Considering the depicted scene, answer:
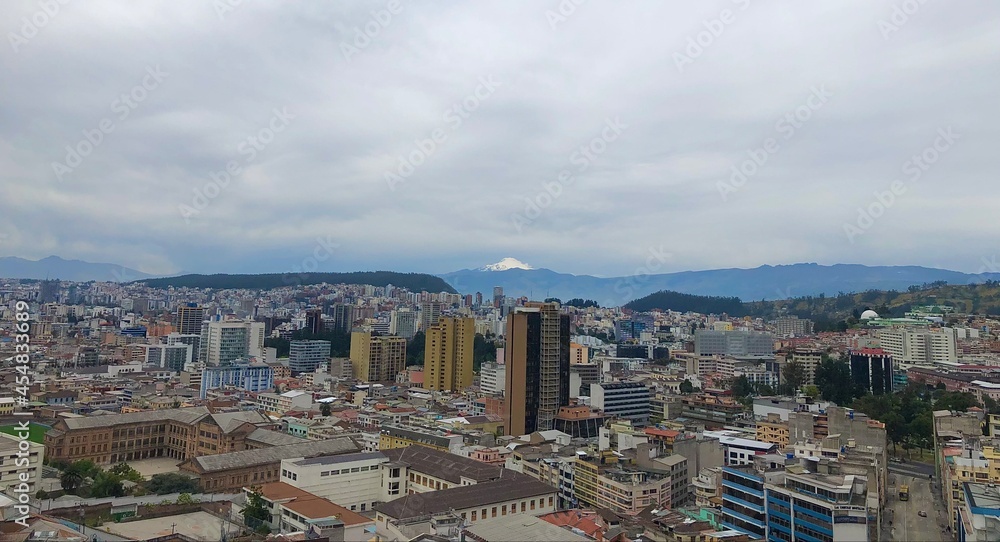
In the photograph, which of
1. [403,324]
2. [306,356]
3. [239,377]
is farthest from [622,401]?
[403,324]

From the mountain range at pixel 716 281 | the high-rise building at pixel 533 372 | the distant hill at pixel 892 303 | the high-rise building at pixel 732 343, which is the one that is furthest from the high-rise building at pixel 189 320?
the mountain range at pixel 716 281

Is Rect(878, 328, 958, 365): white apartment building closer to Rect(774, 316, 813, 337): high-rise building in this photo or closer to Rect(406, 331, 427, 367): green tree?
Rect(774, 316, 813, 337): high-rise building

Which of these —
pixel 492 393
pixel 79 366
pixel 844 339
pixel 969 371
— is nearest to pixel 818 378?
pixel 969 371

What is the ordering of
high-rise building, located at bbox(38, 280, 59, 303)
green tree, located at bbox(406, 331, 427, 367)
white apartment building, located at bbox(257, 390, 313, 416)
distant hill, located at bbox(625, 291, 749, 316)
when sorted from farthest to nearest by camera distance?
distant hill, located at bbox(625, 291, 749, 316) < high-rise building, located at bbox(38, 280, 59, 303) < green tree, located at bbox(406, 331, 427, 367) < white apartment building, located at bbox(257, 390, 313, 416)

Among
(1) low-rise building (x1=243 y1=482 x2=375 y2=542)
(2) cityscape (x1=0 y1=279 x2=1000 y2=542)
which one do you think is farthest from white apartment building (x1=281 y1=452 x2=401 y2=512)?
(1) low-rise building (x1=243 y1=482 x2=375 y2=542)

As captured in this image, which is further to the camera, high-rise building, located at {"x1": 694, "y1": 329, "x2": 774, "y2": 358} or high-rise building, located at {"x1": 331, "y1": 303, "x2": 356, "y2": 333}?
high-rise building, located at {"x1": 331, "y1": 303, "x2": 356, "y2": 333}

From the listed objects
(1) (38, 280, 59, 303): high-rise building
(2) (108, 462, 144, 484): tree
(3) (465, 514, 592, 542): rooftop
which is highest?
(1) (38, 280, 59, 303): high-rise building

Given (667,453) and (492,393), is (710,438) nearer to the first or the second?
(667,453)
